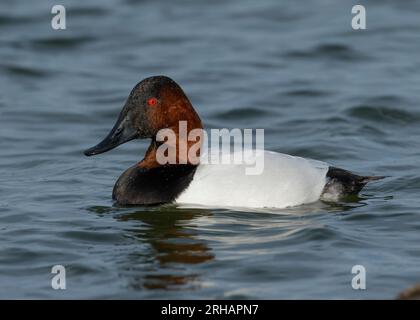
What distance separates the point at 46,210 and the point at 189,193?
4.66 feet

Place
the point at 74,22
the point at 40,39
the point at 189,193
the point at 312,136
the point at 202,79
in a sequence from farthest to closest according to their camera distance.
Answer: the point at 74,22 < the point at 40,39 < the point at 202,79 < the point at 312,136 < the point at 189,193

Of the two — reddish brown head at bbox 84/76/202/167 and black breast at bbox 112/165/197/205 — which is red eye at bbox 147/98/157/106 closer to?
reddish brown head at bbox 84/76/202/167

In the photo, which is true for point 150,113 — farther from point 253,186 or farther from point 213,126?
point 213,126

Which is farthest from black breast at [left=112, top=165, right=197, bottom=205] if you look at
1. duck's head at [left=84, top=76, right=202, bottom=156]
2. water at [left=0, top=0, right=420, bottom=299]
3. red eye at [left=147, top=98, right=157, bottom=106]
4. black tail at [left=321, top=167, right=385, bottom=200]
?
black tail at [left=321, top=167, right=385, bottom=200]

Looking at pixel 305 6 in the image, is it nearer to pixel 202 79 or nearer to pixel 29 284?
pixel 202 79

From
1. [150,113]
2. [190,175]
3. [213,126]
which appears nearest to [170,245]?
[190,175]

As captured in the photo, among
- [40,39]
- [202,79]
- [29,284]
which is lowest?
[29,284]

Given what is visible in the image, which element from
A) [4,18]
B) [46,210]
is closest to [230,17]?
[4,18]

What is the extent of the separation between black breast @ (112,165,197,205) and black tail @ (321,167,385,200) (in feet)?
4.01

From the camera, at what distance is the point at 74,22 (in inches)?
664

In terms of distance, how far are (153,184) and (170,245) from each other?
867 mm

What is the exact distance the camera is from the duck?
792 centimetres

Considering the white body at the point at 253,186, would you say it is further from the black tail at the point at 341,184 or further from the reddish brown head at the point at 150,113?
the reddish brown head at the point at 150,113

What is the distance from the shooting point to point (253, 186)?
313 inches
